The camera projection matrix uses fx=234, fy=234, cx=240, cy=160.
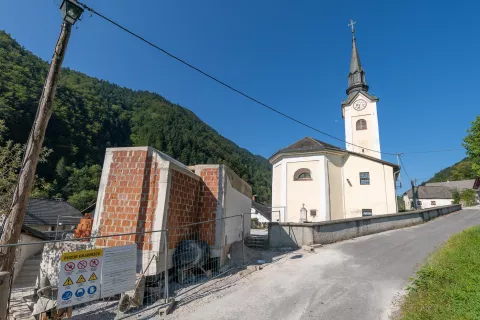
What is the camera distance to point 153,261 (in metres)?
5.66

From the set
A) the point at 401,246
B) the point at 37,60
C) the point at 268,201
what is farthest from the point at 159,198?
the point at 37,60

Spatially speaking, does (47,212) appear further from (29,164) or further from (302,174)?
(302,174)

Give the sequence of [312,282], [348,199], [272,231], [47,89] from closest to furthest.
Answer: [47,89] → [312,282] → [272,231] → [348,199]

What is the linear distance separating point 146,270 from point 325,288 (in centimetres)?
422

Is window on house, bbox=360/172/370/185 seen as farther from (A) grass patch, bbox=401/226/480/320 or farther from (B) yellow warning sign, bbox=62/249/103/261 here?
(B) yellow warning sign, bbox=62/249/103/261

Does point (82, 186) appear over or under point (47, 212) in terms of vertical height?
over

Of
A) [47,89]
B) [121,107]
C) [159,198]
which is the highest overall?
[121,107]

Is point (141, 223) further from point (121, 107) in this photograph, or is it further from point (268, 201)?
point (121, 107)

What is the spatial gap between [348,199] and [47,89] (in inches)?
771

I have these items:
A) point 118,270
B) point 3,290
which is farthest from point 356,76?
point 3,290

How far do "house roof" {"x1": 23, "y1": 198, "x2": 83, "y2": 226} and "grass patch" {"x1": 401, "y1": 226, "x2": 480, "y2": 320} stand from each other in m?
25.8

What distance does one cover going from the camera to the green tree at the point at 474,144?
2091cm

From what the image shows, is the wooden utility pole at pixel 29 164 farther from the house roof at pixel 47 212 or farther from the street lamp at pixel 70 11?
the house roof at pixel 47 212

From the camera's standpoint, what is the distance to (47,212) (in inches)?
1024
